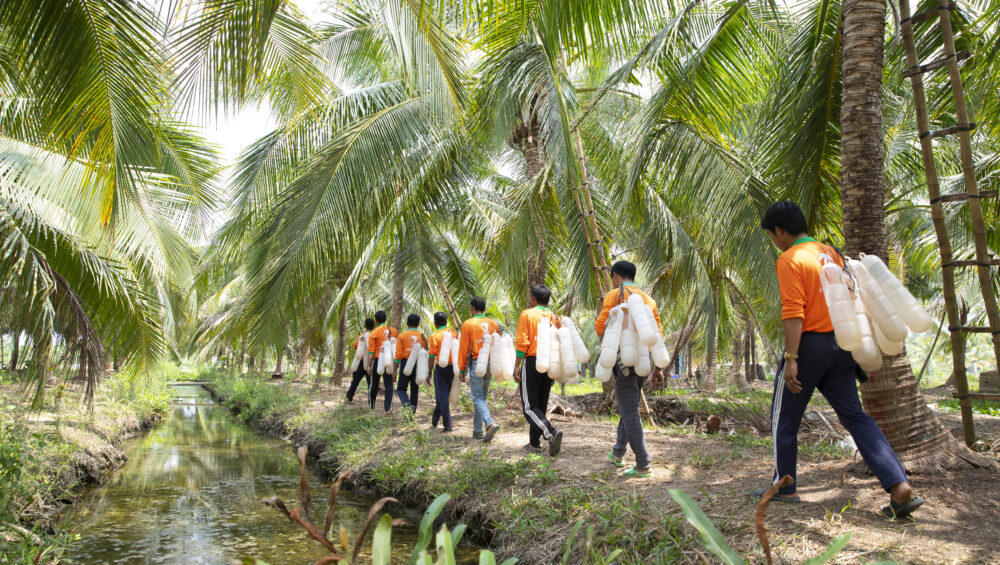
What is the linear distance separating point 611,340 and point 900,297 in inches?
80.0

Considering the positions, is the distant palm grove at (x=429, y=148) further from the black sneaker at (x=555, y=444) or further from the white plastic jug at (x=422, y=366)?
the black sneaker at (x=555, y=444)

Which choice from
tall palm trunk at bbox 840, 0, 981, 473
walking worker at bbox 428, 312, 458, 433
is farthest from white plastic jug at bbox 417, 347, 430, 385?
tall palm trunk at bbox 840, 0, 981, 473

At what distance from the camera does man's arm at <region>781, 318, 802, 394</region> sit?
370cm

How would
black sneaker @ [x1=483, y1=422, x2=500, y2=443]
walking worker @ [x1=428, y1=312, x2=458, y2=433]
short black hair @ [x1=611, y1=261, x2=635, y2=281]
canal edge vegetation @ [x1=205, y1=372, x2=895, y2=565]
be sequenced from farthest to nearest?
walking worker @ [x1=428, y1=312, x2=458, y2=433]
black sneaker @ [x1=483, y1=422, x2=500, y2=443]
short black hair @ [x1=611, y1=261, x2=635, y2=281]
canal edge vegetation @ [x1=205, y1=372, x2=895, y2=565]

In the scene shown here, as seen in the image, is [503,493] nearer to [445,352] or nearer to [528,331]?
[528,331]

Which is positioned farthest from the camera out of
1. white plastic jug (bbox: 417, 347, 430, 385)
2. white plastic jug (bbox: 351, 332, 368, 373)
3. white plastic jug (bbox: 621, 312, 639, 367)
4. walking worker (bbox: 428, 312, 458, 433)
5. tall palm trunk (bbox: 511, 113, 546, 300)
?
white plastic jug (bbox: 351, 332, 368, 373)

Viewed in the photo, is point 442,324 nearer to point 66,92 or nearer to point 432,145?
point 432,145

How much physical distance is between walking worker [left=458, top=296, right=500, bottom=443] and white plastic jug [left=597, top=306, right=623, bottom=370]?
8.31 feet

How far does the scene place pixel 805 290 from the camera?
3.73m

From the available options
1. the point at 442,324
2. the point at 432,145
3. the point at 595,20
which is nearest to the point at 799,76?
the point at 595,20

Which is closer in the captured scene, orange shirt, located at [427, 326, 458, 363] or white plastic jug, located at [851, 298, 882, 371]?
white plastic jug, located at [851, 298, 882, 371]

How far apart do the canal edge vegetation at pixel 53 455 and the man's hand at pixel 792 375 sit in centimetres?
466

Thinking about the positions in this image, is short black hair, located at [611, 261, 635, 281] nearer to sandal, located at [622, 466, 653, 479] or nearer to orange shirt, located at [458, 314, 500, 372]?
sandal, located at [622, 466, 653, 479]

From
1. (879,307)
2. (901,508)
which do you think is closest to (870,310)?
(879,307)
